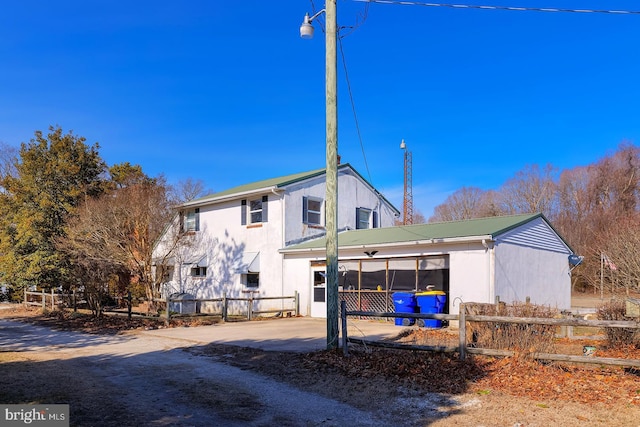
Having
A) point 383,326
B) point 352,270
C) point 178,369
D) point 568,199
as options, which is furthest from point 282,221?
point 568,199

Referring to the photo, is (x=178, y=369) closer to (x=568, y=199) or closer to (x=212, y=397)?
(x=212, y=397)

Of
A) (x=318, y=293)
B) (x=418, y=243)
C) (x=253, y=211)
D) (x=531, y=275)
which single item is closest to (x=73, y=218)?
(x=253, y=211)

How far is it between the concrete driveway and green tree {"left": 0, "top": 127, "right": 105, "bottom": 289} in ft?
41.7

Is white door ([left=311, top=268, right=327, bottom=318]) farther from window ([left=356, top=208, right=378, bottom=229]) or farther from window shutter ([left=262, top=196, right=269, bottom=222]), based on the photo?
window ([left=356, top=208, right=378, bottom=229])

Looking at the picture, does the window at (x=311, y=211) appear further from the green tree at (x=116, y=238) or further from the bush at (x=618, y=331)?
the bush at (x=618, y=331)

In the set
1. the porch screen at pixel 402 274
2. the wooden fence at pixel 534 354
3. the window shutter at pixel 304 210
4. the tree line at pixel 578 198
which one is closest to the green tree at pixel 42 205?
the window shutter at pixel 304 210

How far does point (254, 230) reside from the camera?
2425 cm

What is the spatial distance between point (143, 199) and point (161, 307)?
15.4 ft

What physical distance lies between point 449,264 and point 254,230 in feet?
33.3

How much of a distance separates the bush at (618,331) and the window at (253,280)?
1628cm

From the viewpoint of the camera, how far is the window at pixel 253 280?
24.2 meters

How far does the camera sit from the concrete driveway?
516 inches

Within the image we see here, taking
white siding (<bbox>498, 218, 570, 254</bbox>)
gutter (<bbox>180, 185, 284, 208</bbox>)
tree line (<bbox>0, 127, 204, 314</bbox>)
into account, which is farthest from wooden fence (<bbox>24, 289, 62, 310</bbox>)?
white siding (<bbox>498, 218, 570, 254</bbox>)

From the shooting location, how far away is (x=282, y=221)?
2291 centimetres
